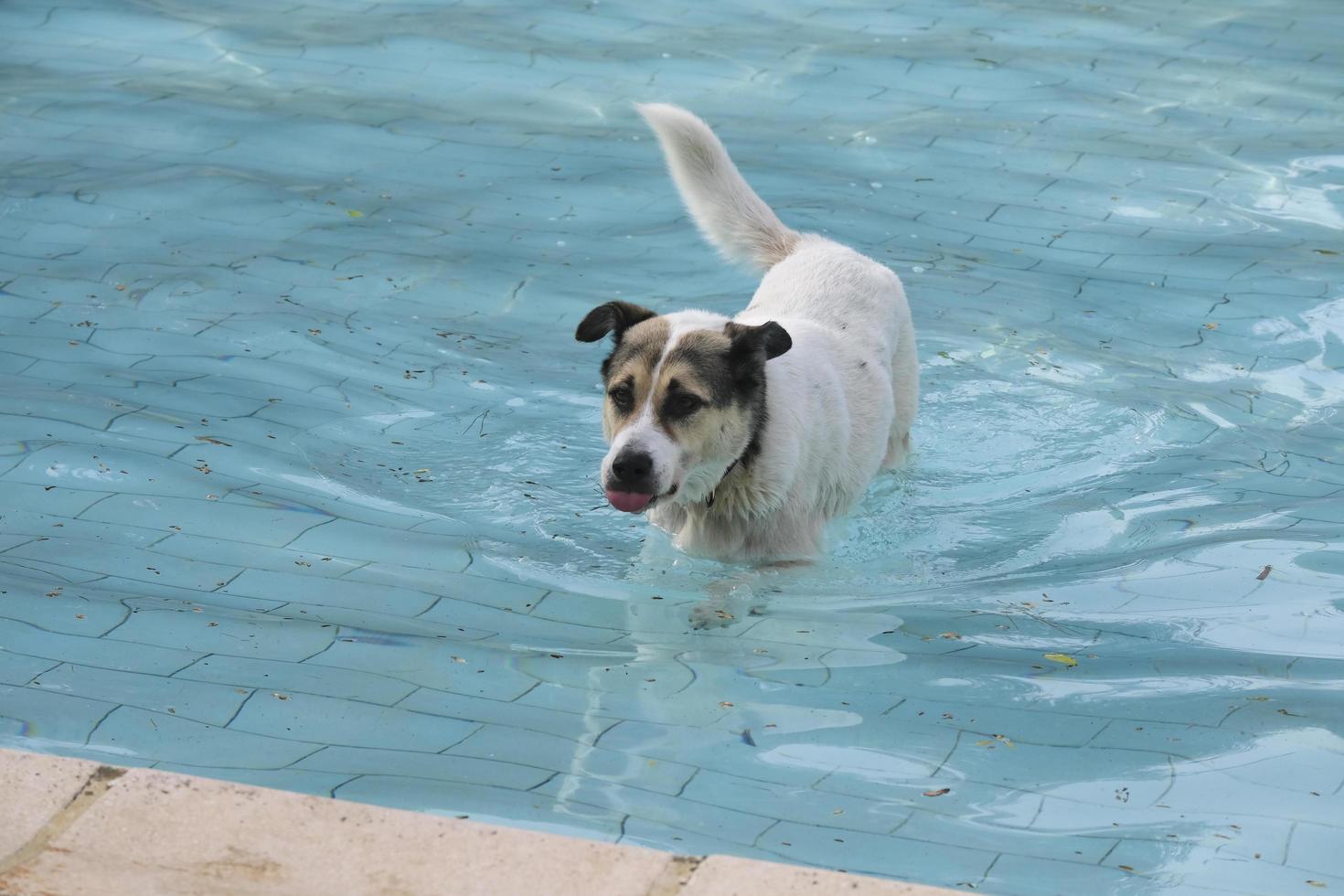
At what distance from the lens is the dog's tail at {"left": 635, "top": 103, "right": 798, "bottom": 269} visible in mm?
6102

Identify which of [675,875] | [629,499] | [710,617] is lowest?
[710,617]

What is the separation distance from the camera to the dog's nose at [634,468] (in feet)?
15.0

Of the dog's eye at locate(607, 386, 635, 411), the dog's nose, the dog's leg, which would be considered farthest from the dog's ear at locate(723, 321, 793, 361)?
the dog's leg

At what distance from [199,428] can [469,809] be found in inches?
114

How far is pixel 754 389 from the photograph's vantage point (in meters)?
4.87

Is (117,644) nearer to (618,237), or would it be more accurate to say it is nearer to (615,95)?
(618,237)

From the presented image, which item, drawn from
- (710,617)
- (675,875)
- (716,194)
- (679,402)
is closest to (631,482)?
(679,402)

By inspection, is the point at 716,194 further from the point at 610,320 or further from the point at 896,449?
→ the point at 610,320

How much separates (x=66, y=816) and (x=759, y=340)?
2482 mm

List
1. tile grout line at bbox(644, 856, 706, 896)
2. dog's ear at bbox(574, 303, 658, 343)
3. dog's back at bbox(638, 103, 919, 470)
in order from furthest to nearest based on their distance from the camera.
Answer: dog's back at bbox(638, 103, 919, 470), dog's ear at bbox(574, 303, 658, 343), tile grout line at bbox(644, 856, 706, 896)

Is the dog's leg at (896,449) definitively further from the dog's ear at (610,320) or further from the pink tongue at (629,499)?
the pink tongue at (629,499)

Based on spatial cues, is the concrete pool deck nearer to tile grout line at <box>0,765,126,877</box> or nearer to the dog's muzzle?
tile grout line at <box>0,765,126,877</box>

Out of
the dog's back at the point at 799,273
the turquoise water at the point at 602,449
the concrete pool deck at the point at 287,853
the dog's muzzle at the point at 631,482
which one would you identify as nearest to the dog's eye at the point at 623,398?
the dog's muzzle at the point at 631,482

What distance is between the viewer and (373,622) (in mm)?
4555
